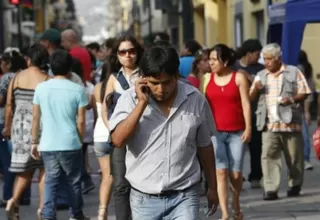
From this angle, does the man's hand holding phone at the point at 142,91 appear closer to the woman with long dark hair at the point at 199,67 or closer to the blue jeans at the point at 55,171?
the blue jeans at the point at 55,171

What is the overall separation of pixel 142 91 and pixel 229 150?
430 centimetres

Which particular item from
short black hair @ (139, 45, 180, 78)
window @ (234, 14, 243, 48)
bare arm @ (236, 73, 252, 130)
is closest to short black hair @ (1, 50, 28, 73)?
bare arm @ (236, 73, 252, 130)

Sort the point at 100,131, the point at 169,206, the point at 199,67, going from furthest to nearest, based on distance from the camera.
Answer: the point at 199,67, the point at 100,131, the point at 169,206

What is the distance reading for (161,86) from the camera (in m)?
6.30

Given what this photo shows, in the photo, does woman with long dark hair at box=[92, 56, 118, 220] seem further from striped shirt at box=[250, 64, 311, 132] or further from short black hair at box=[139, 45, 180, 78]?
short black hair at box=[139, 45, 180, 78]

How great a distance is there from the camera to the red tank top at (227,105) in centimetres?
1050

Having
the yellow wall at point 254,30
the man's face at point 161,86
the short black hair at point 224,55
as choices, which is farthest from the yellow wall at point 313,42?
the man's face at point 161,86

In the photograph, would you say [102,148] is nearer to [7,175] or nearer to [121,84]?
[121,84]

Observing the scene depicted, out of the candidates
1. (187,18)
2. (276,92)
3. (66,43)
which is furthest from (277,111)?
(187,18)

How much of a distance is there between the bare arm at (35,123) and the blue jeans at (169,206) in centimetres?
379

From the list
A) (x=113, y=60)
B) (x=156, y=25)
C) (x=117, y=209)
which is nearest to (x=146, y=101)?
(x=117, y=209)

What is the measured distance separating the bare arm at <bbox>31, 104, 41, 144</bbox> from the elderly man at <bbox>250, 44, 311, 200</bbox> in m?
2.83

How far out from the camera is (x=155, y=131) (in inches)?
250

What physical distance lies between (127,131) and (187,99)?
1.46 ft
